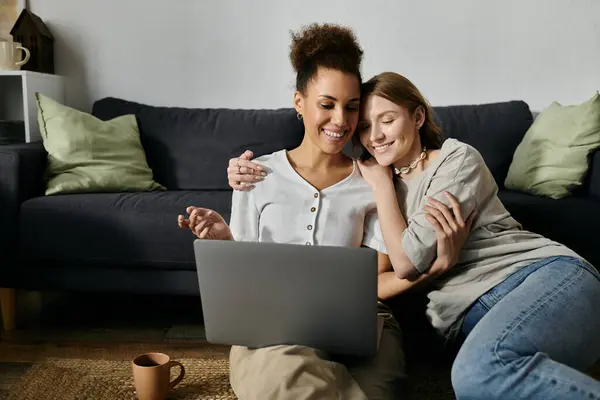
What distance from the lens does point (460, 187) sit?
127 cm

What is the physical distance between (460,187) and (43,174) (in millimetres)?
1701

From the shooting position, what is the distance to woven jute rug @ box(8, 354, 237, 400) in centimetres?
164

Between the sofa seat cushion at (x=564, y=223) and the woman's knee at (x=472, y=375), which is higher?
the sofa seat cushion at (x=564, y=223)

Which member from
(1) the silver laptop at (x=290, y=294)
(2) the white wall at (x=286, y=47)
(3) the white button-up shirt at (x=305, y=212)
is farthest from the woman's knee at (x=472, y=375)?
(2) the white wall at (x=286, y=47)

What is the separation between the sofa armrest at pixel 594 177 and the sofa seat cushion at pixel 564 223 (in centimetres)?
18

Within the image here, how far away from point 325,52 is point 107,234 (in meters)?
1.06

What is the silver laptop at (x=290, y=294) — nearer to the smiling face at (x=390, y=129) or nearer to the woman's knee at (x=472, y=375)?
the woman's knee at (x=472, y=375)

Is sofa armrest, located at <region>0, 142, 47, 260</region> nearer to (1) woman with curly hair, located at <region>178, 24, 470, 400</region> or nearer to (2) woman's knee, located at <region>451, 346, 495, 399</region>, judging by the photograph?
→ (1) woman with curly hair, located at <region>178, 24, 470, 400</region>

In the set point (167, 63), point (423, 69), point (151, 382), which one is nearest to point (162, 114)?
point (167, 63)

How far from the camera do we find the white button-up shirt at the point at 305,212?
4.74 ft

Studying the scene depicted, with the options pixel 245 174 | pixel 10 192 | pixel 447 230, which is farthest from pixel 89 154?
pixel 447 230

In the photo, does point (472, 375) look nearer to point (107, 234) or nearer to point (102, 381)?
point (102, 381)

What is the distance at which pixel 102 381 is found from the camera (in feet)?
5.64

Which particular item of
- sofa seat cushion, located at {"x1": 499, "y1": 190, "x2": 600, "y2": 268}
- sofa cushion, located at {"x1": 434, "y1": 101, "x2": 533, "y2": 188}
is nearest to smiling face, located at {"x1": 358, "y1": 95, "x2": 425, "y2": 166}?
sofa seat cushion, located at {"x1": 499, "y1": 190, "x2": 600, "y2": 268}
